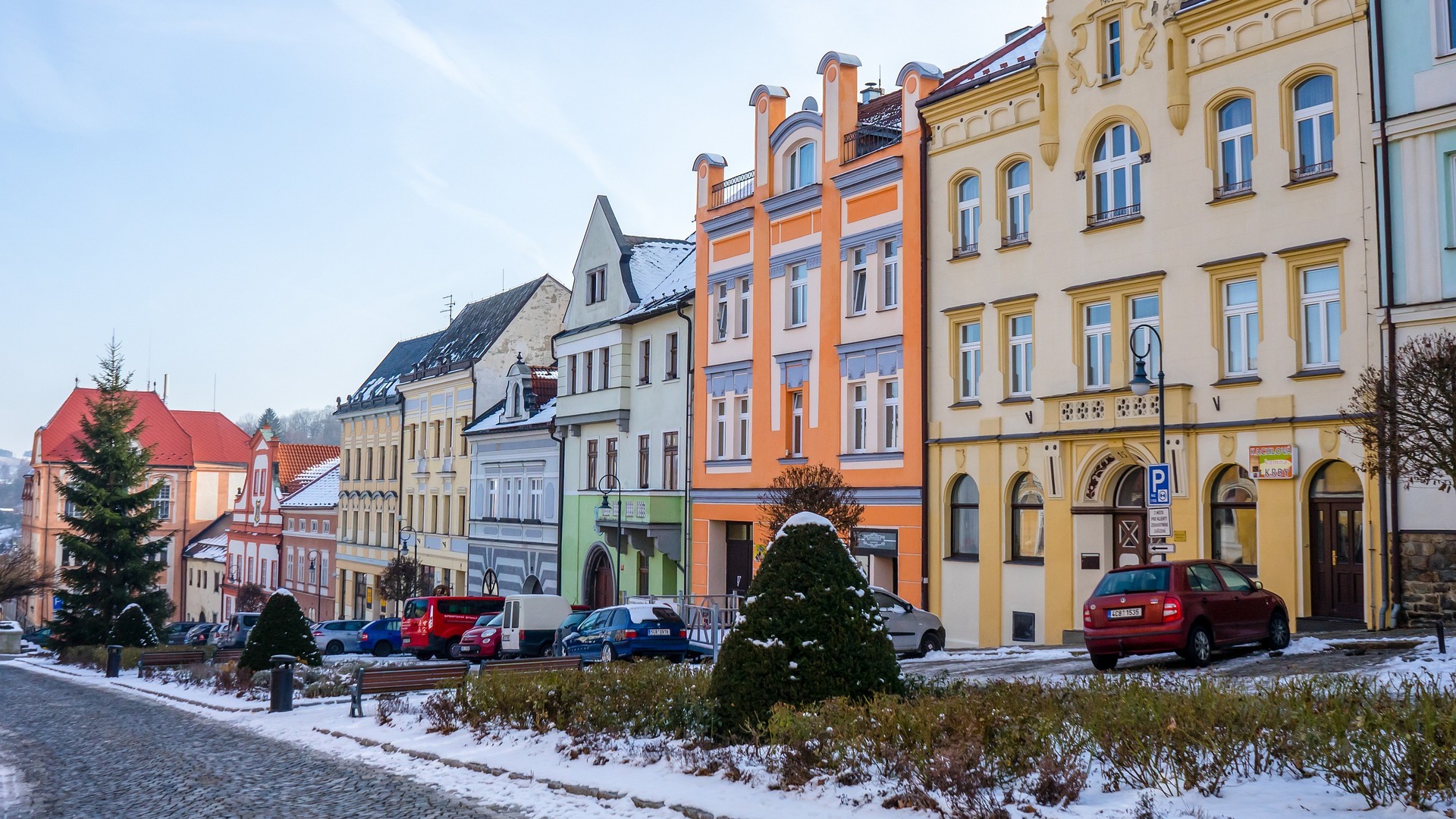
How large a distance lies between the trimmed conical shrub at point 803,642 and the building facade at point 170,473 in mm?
95335

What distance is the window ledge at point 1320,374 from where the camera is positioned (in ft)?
75.0

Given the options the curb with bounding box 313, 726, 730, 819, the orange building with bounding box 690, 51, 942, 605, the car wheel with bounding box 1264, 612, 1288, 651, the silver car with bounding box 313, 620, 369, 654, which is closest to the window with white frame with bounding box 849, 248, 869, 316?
the orange building with bounding box 690, 51, 942, 605

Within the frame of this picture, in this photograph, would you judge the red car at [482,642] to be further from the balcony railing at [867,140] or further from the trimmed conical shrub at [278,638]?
the balcony railing at [867,140]

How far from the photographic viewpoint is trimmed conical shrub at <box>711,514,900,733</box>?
12.5 meters

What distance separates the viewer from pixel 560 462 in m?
48.8

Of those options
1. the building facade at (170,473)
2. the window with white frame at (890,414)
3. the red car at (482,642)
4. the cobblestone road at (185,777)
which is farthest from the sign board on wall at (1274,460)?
the building facade at (170,473)

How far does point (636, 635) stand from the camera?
90.8ft

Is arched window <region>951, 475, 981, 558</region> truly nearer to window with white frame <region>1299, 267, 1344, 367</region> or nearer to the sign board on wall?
the sign board on wall

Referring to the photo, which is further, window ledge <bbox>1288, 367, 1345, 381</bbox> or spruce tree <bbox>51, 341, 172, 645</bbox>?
spruce tree <bbox>51, 341, 172, 645</bbox>

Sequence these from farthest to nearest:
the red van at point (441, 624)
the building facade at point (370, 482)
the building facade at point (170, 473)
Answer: the building facade at point (170, 473) < the building facade at point (370, 482) < the red van at point (441, 624)

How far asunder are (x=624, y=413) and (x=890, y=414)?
14.2m

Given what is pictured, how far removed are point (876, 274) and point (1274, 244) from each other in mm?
10986

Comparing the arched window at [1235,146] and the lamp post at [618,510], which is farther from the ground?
the arched window at [1235,146]

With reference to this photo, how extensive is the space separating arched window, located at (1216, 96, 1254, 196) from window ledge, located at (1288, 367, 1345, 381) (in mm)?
3646
